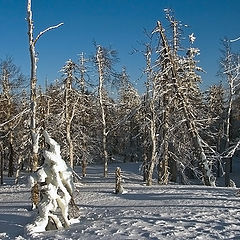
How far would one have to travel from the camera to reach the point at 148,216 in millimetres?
11023

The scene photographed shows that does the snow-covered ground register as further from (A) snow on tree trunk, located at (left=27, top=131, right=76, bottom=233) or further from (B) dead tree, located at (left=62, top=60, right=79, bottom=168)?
(B) dead tree, located at (left=62, top=60, right=79, bottom=168)

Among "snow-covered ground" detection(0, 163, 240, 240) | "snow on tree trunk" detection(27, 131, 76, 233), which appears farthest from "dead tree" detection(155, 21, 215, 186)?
"snow on tree trunk" detection(27, 131, 76, 233)

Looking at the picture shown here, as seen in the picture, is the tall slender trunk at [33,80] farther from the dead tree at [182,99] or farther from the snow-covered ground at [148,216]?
the dead tree at [182,99]

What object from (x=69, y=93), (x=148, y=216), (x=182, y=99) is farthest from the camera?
(x=69, y=93)

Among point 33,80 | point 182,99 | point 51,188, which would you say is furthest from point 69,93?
point 51,188

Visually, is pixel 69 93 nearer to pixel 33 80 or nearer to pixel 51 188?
pixel 33 80

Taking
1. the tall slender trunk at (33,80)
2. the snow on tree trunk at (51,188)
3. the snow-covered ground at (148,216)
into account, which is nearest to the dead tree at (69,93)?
the snow-covered ground at (148,216)

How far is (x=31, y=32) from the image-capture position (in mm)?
13641

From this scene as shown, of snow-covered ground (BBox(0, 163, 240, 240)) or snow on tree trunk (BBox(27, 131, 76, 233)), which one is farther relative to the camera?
snow on tree trunk (BBox(27, 131, 76, 233))

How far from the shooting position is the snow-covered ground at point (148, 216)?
30.5ft

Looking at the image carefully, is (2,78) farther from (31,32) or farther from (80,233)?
(80,233)

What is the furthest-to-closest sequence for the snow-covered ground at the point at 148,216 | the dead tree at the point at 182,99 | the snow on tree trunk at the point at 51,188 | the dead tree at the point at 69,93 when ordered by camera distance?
1. the dead tree at the point at 69,93
2. the dead tree at the point at 182,99
3. the snow on tree trunk at the point at 51,188
4. the snow-covered ground at the point at 148,216

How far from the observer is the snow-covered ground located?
9.30 metres

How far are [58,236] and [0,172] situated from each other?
2756 centimetres
